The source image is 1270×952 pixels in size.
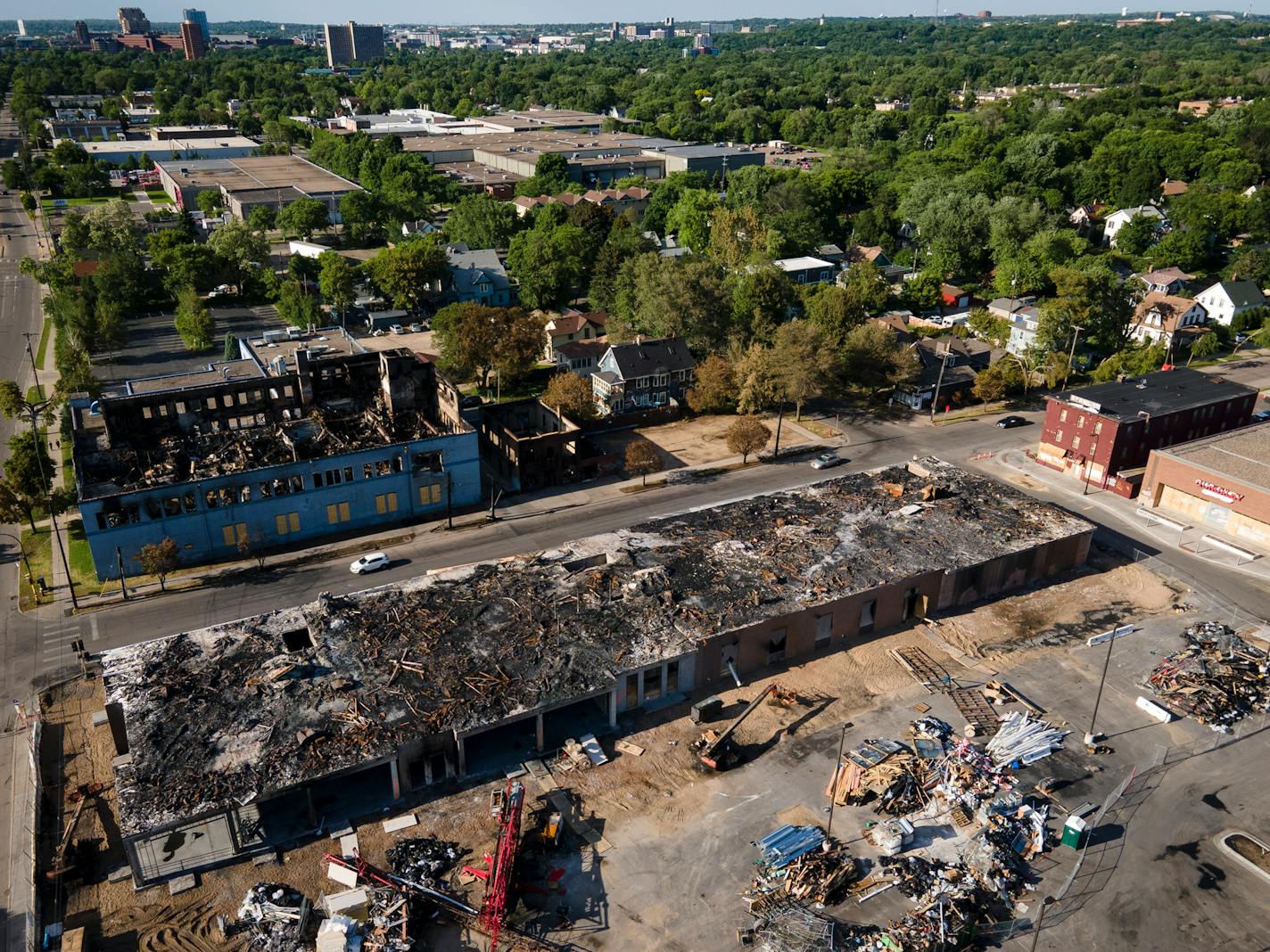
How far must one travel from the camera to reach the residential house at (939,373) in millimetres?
86188

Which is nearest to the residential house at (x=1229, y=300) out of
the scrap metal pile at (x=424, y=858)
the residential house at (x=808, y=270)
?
the residential house at (x=808, y=270)

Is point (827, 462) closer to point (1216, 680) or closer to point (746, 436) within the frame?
point (746, 436)

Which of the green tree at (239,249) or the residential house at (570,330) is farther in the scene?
the green tree at (239,249)

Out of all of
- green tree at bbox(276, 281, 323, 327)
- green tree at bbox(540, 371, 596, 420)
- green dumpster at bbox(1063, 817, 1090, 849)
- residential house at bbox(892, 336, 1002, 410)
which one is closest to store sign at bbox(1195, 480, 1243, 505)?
residential house at bbox(892, 336, 1002, 410)

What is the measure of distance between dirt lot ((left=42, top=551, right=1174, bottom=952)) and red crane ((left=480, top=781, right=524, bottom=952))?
2.85ft

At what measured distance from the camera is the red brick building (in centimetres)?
7000

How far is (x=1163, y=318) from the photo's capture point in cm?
10138

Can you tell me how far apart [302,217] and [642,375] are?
263 ft

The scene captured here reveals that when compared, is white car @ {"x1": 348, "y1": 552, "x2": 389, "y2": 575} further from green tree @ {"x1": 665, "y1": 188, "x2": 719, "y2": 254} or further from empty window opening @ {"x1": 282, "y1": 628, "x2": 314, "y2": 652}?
green tree @ {"x1": 665, "y1": 188, "x2": 719, "y2": 254}

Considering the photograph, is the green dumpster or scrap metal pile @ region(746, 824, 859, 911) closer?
scrap metal pile @ region(746, 824, 859, 911)

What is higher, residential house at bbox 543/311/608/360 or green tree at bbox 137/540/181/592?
residential house at bbox 543/311/608/360

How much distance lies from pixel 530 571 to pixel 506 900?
67.1 feet

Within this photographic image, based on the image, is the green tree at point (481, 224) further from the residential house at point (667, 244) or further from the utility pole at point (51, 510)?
the utility pole at point (51, 510)

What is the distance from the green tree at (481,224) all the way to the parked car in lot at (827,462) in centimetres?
7404
